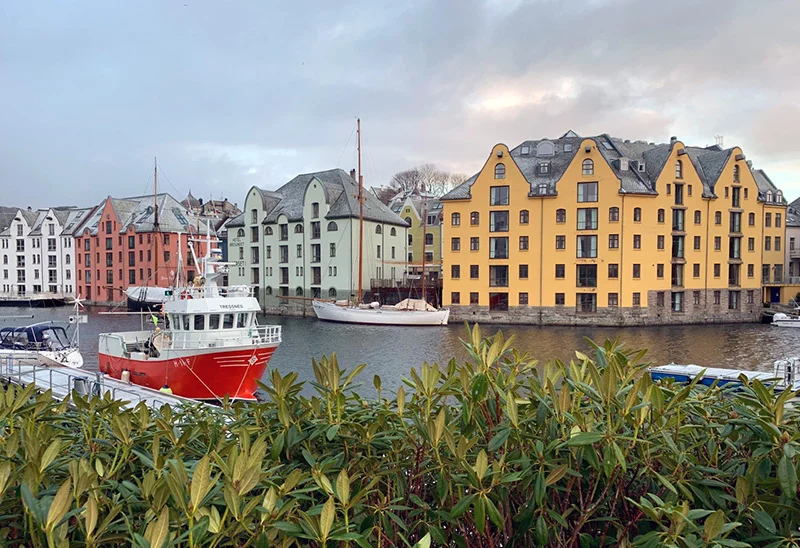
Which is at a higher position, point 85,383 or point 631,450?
point 631,450

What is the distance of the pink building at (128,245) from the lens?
78.1m

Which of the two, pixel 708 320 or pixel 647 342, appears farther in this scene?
pixel 708 320

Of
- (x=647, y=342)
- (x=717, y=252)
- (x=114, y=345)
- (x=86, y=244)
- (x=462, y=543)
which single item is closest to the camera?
(x=462, y=543)

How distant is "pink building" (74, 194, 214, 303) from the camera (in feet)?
256

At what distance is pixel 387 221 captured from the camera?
6881 centimetres

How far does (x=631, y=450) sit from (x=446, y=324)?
161 feet

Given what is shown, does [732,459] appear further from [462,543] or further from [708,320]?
[708,320]

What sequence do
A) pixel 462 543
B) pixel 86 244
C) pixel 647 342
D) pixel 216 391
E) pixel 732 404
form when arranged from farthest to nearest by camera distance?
pixel 86 244
pixel 647 342
pixel 216 391
pixel 732 404
pixel 462 543

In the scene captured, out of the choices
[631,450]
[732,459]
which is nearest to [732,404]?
[732,459]

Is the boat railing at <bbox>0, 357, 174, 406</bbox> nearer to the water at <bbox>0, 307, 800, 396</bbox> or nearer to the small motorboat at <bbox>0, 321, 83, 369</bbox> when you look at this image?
the small motorboat at <bbox>0, 321, 83, 369</bbox>

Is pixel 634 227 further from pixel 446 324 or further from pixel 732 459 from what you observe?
pixel 732 459

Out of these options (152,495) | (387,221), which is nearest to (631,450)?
(152,495)

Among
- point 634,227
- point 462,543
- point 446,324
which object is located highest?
point 634,227

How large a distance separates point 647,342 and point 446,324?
18414mm
